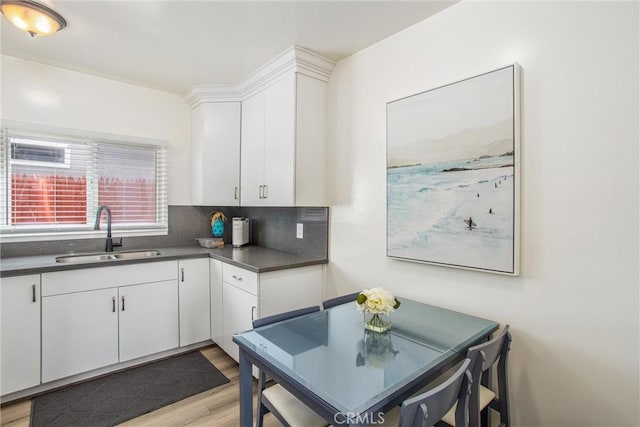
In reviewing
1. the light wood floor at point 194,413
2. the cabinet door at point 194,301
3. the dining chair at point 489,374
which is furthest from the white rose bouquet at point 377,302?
the cabinet door at point 194,301

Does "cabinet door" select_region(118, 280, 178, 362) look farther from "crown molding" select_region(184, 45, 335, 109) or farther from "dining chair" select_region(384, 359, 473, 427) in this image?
"dining chair" select_region(384, 359, 473, 427)

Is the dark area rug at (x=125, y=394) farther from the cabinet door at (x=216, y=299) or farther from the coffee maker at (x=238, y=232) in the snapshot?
the coffee maker at (x=238, y=232)

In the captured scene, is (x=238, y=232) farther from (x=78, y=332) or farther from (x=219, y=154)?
(x=78, y=332)

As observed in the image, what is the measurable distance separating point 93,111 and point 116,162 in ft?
1.50

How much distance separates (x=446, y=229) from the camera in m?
1.74

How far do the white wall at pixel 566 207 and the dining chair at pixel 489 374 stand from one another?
0.48ft

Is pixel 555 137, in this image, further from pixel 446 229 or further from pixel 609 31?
pixel 446 229

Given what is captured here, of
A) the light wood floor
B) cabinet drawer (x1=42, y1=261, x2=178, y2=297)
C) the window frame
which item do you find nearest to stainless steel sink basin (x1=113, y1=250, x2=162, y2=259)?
the window frame

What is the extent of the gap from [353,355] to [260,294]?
1.11 metres

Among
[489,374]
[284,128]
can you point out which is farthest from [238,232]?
[489,374]

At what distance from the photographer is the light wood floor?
1.91 metres

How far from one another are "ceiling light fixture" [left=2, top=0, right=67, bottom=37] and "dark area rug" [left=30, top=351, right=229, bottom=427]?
2.30 meters

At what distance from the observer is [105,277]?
93.5 inches

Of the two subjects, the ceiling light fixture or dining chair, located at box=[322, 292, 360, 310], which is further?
dining chair, located at box=[322, 292, 360, 310]
